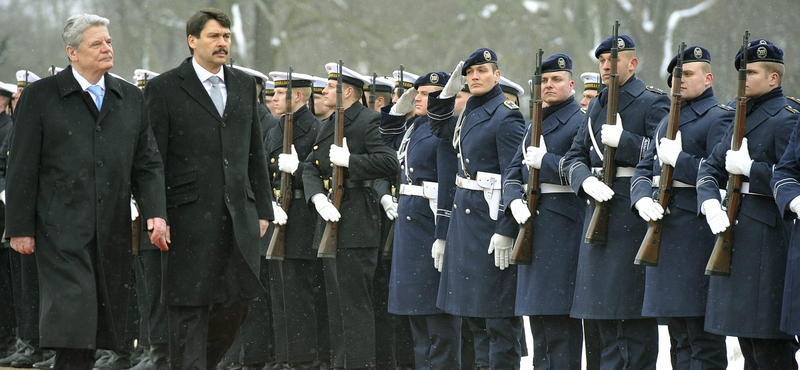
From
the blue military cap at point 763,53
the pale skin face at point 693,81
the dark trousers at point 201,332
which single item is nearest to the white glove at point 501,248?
the pale skin face at point 693,81

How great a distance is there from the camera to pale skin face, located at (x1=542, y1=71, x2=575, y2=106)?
7.20 m

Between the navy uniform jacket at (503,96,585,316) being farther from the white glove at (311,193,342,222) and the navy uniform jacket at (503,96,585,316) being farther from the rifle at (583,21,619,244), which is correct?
the white glove at (311,193,342,222)

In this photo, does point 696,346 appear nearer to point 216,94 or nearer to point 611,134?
point 611,134

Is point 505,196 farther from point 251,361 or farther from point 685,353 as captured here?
point 251,361

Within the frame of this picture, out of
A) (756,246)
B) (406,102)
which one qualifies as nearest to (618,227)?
(756,246)

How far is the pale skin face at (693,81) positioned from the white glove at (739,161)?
626 millimetres

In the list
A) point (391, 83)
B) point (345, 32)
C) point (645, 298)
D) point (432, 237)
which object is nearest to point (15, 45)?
point (345, 32)

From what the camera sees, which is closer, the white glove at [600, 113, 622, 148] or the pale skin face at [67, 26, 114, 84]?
the pale skin face at [67, 26, 114, 84]

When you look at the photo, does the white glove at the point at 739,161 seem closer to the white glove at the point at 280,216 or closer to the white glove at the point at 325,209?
the white glove at the point at 325,209

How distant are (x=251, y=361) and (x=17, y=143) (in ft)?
11.0

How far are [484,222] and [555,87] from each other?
87 centimetres

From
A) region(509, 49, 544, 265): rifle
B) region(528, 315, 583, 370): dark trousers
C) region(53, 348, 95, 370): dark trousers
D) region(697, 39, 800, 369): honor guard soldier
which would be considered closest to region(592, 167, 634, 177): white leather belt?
region(509, 49, 544, 265): rifle

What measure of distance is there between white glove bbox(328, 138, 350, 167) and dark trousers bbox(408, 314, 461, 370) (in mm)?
1207

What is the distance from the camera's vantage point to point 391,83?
973 centimetres
